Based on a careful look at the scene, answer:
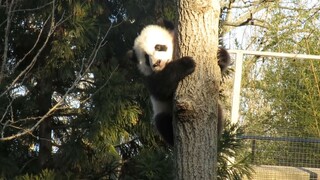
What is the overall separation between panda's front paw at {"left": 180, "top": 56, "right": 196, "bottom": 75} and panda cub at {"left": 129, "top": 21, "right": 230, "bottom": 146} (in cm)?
27

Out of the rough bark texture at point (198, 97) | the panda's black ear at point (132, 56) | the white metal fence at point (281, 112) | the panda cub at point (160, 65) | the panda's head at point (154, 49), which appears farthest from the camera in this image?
the white metal fence at point (281, 112)

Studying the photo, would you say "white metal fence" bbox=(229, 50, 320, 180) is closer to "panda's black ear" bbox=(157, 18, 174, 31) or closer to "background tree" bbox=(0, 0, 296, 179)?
"background tree" bbox=(0, 0, 296, 179)

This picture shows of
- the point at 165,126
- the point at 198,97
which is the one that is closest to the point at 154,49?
the point at 165,126

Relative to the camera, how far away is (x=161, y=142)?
4.04 metres

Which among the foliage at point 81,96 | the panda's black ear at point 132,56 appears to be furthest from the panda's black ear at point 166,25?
the foliage at point 81,96

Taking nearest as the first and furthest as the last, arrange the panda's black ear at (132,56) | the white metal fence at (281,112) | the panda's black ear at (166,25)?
the panda's black ear at (166,25)
the panda's black ear at (132,56)
the white metal fence at (281,112)

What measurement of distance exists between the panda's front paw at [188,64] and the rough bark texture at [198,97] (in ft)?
0.07

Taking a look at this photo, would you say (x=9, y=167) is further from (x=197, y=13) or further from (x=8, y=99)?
(x=197, y=13)

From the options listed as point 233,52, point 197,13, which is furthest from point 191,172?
point 233,52

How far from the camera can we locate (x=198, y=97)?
257cm

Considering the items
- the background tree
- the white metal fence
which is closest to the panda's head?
the background tree

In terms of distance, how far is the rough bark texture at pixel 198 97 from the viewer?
2559mm

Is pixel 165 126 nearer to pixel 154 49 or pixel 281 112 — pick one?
pixel 154 49

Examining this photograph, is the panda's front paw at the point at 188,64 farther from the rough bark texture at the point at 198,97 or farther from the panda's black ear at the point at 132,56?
the panda's black ear at the point at 132,56
